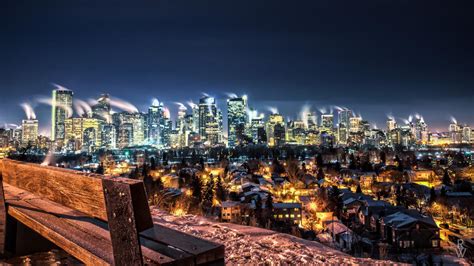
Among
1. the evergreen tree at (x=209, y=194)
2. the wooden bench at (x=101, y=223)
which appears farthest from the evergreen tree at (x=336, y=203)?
the wooden bench at (x=101, y=223)

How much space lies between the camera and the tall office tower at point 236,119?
132 meters

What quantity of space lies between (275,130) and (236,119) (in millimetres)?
18006

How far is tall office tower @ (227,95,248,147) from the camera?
132 metres

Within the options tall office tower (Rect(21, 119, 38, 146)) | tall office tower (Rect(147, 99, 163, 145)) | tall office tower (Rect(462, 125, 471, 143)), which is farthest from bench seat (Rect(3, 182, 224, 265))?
tall office tower (Rect(462, 125, 471, 143))

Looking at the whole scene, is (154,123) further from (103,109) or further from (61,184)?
(61,184)

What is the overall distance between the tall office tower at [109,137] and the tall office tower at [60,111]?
13044mm

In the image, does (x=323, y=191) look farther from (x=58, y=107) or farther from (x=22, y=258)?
(x=58, y=107)

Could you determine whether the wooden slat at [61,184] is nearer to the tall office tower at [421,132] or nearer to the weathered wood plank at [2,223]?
the weathered wood plank at [2,223]

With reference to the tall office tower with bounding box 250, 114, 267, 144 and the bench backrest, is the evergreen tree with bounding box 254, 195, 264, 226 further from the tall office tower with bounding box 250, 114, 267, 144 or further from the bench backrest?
the tall office tower with bounding box 250, 114, 267, 144

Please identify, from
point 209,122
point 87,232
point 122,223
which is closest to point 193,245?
point 122,223

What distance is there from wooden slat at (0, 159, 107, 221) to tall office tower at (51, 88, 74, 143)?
12556cm

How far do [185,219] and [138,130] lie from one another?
13602 centimetres

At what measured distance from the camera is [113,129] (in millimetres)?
126875

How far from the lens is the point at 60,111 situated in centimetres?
13250
